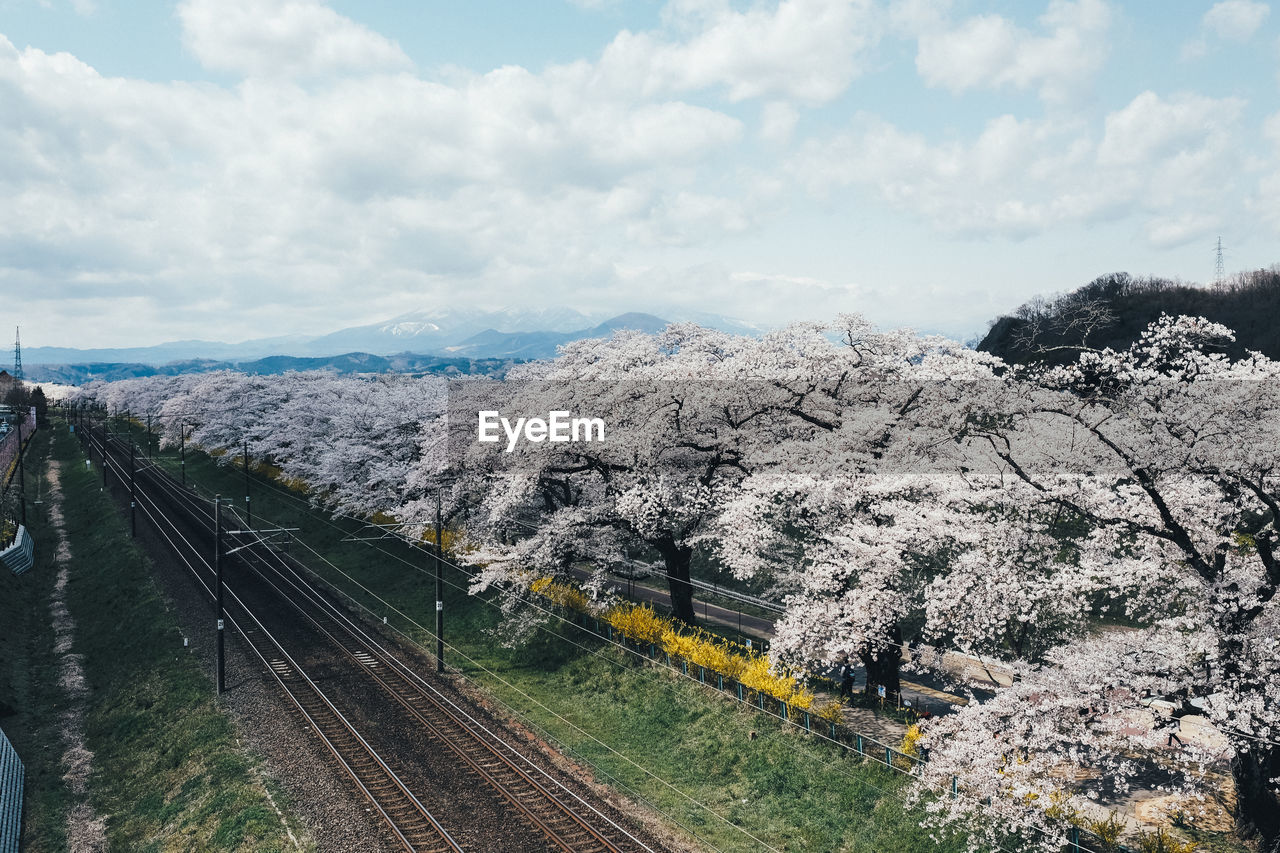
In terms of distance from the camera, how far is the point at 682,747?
972 inches

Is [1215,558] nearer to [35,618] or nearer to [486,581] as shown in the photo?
[486,581]

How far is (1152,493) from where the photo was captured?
15.7 m

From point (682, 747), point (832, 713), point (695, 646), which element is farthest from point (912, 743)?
point (695, 646)

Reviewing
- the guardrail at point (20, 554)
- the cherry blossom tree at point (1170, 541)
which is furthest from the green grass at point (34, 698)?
the cherry blossom tree at point (1170, 541)

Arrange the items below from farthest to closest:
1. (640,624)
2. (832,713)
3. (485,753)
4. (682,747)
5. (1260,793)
→ 1. (640,624)
2. (485,753)
3. (682,747)
4. (832,713)
5. (1260,793)

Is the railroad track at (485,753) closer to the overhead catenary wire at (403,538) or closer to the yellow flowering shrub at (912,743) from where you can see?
the overhead catenary wire at (403,538)

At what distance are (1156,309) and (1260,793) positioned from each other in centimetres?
9041

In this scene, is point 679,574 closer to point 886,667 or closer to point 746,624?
point 746,624

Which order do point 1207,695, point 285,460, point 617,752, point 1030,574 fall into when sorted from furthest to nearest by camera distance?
point 285,460
point 617,752
point 1030,574
point 1207,695

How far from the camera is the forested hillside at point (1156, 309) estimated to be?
242ft

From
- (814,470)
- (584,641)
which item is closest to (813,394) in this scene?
(814,470)

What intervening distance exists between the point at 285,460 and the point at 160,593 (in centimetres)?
2827

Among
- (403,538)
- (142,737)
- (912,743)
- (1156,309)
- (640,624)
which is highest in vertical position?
(1156,309)

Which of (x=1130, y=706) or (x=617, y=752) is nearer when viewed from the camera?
(x=1130, y=706)
